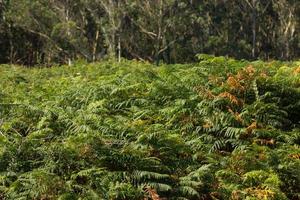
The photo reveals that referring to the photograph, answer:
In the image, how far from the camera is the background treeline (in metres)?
39.9

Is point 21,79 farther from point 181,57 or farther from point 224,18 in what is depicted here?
point 224,18

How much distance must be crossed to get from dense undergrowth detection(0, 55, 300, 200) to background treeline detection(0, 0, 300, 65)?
2837 centimetres

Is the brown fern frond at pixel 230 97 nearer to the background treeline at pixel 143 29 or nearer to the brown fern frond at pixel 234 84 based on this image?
the brown fern frond at pixel 234 84

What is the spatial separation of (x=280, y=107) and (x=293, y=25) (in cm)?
3489

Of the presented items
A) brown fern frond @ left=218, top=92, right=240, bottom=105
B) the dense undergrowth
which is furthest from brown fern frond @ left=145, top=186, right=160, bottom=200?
brown fern frond @ left=218, top=92, right=240, bottom=105

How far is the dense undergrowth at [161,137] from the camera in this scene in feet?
22.1

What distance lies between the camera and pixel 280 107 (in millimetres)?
9602

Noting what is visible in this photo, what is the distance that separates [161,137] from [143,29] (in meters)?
33.3

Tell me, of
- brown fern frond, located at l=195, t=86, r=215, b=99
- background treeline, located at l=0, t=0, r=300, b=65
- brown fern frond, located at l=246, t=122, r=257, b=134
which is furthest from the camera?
background treeline, located at l=0, t=0, r=300, b=65

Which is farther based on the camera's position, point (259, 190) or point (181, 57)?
point (181, 57)

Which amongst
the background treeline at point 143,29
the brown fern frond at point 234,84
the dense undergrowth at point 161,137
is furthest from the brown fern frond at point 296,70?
the background treeline at point 143,29

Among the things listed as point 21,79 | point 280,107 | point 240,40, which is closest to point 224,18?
point 240,40

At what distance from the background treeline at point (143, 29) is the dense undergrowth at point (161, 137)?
28374 millimetres

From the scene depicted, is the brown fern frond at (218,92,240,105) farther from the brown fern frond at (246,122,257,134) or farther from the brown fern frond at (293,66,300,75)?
the brown fern frond at (293,66,300,75)
